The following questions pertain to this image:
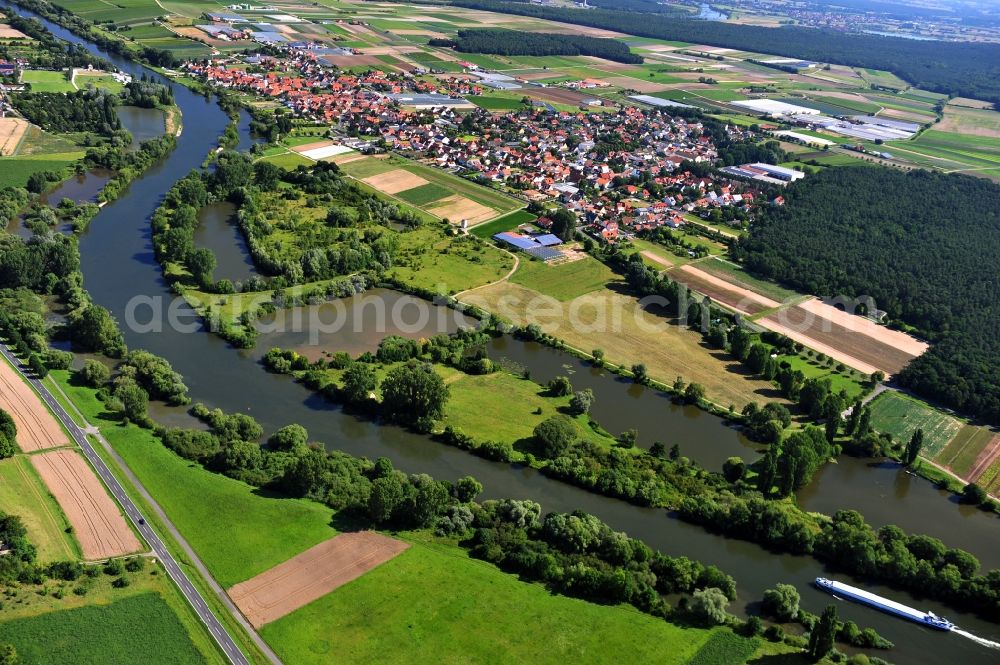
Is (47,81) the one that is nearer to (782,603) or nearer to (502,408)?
(502,408)

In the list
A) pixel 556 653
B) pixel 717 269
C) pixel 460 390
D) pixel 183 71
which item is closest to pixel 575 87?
pixel 183 71

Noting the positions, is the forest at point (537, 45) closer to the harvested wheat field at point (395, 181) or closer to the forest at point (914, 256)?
the harvested wheat field at point (395, 181)

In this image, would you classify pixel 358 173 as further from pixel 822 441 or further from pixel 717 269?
pixel 822 441

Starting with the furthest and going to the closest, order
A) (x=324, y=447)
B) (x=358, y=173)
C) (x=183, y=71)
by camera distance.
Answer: (x=183, y=71), (x=358, y=173), (x=324, y=447)

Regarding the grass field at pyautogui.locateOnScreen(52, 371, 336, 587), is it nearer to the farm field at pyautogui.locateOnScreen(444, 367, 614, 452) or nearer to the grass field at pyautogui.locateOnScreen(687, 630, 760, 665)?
the farm field at pyautogui.locateOnScreen(444, 367, 614, 452)

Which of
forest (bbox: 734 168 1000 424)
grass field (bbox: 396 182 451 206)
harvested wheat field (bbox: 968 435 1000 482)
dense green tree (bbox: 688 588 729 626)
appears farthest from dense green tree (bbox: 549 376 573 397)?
grass field (bbox: 396 182 451 206)

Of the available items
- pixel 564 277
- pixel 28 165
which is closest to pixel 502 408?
pixel 564 277
